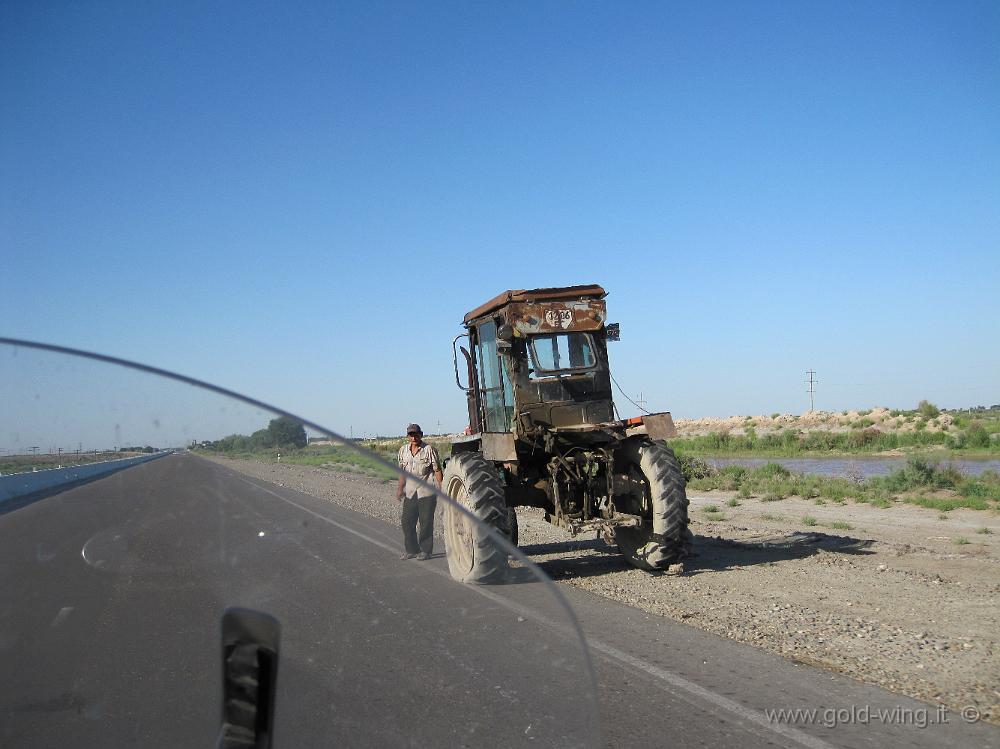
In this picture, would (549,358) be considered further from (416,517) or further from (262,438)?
(262,438)

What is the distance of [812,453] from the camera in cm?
4650

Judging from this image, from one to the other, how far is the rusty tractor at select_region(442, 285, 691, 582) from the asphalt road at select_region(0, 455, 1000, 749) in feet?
23.9

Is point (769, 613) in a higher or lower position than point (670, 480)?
lower

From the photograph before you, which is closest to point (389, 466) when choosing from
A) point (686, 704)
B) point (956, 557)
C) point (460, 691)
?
point (460, 691)

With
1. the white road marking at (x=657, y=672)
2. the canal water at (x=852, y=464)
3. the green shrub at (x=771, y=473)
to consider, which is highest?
the white road marking at (x=657, y=672)

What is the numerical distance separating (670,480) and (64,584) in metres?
8.46

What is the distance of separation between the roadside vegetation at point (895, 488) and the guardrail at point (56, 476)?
19212 millimetres

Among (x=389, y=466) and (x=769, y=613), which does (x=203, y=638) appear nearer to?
(x=389, y=466)

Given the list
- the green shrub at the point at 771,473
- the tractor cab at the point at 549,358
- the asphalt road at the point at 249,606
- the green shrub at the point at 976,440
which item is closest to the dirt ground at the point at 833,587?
the asphalt road at the point at 249,606

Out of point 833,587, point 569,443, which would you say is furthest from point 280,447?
point 833,587

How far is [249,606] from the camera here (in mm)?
1906

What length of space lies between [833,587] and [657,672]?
4.20 metres

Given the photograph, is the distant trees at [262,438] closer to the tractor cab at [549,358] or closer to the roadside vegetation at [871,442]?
the tractor cab at [549,358]

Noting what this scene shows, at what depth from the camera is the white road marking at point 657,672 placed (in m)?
2.20
